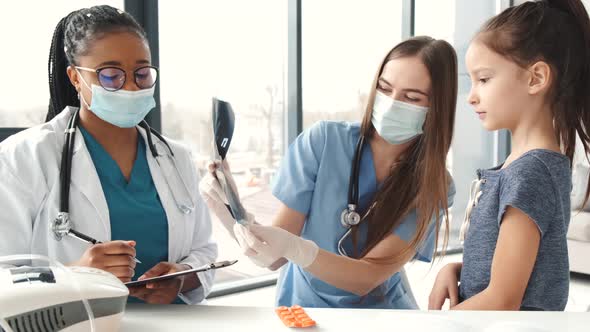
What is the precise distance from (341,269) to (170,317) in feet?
1.85

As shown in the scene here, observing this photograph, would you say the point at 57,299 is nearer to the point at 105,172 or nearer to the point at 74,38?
the point at 105,172

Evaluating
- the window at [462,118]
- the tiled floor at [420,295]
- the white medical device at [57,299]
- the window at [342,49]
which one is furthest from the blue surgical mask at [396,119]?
the window at [462,118]

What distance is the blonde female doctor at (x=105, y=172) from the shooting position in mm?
1339

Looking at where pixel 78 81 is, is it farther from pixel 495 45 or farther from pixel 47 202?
pixel 495 45

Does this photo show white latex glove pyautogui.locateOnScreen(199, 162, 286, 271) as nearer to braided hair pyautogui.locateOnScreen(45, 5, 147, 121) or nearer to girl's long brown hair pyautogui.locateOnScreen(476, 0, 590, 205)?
braided hair pyautogui.locateOnScreen(45, 5, 147, 121)

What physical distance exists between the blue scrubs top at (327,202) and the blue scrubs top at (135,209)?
0.39 metres

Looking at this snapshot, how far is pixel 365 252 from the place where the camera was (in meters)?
1.68

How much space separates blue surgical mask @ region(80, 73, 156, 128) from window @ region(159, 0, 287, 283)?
1.75m

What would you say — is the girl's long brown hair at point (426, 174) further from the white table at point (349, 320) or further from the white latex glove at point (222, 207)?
the white table at point (349, 320)

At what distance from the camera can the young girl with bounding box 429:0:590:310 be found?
1.26m

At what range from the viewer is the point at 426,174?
1612 millimetres

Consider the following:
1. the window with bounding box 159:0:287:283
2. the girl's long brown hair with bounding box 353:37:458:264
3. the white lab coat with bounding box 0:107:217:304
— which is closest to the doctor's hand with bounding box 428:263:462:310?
the girl's long brown hair with bounding box 353:37:458:264

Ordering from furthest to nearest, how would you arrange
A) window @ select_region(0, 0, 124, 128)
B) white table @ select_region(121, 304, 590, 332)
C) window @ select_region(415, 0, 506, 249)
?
window @ select_region(415, 0, 506, 249) < window @ select_region(0, 0, 124, 128) < white table @ select_region(121, 304, 590, 332)

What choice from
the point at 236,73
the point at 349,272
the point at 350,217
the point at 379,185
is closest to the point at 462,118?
the point at 236,73
